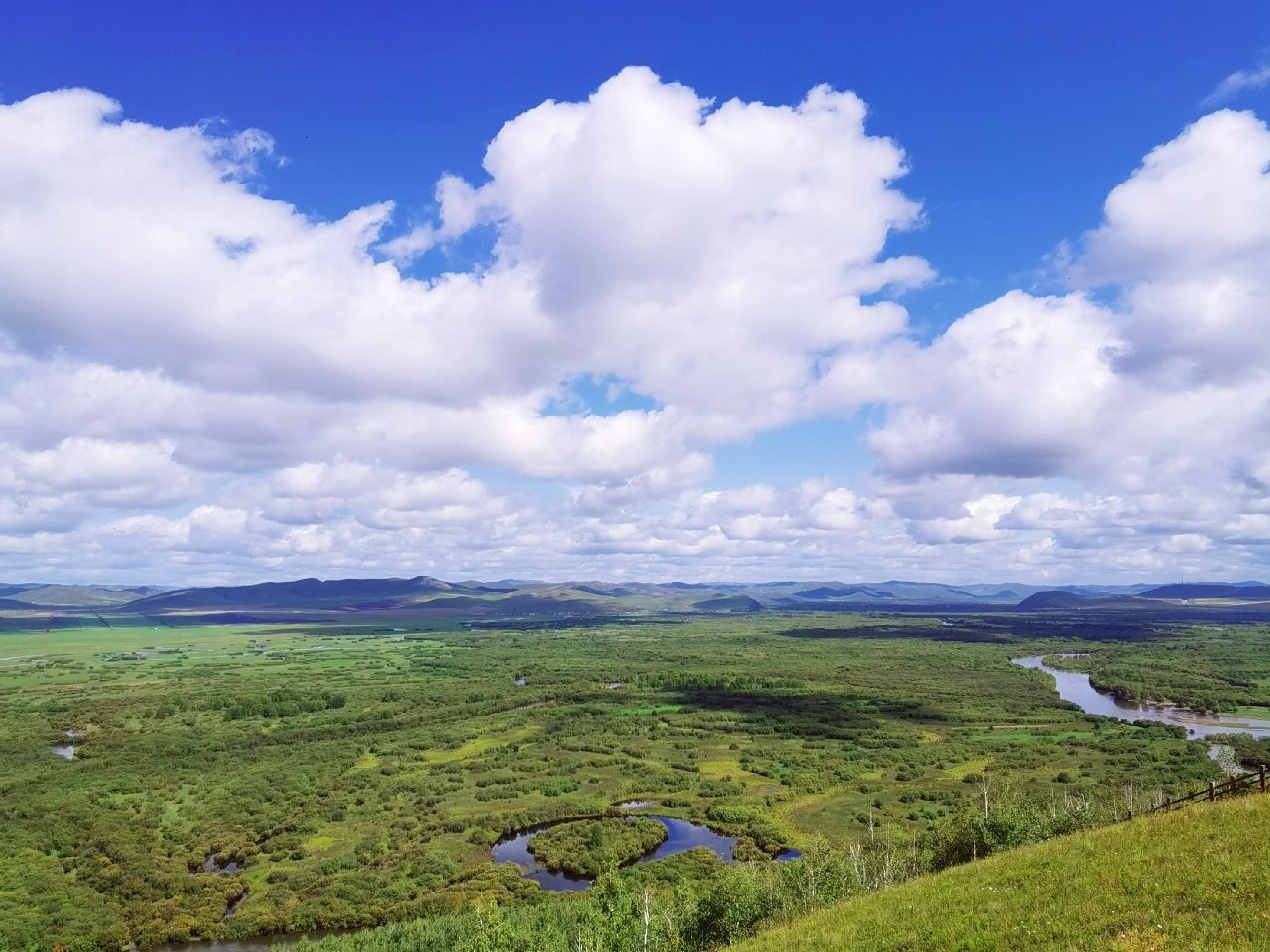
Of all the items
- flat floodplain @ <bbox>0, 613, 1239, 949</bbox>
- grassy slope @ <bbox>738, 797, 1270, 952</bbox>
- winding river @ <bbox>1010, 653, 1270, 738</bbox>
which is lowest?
winding river @ <bbox>1010, 653, 1270, 738</bbox>

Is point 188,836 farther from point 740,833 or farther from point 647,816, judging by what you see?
point 740,833

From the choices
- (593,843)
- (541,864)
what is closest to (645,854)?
(593,843)

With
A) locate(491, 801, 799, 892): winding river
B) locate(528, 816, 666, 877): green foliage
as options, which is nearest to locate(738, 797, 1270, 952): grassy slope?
locate(491, 801, 799, 892): winding river

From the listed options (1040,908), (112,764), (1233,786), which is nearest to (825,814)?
(1233,786)

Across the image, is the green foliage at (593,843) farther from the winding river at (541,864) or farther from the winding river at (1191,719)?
the winding river at (1191,719)

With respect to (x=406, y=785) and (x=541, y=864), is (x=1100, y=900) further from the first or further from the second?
(x=406, y=785)

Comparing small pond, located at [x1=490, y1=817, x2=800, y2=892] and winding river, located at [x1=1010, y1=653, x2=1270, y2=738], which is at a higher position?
small pond, located at [x1=490, y1=817, x2=800, y2=892]

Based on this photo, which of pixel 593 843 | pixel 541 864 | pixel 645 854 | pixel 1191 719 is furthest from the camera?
pixel 1191 719

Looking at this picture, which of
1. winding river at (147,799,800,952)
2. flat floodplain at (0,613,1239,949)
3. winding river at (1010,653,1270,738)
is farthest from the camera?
winding river at (1010,653,1270,738)

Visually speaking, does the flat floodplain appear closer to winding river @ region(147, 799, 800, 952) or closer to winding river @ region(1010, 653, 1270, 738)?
winding river @ region(147, 799, 800, 952)
